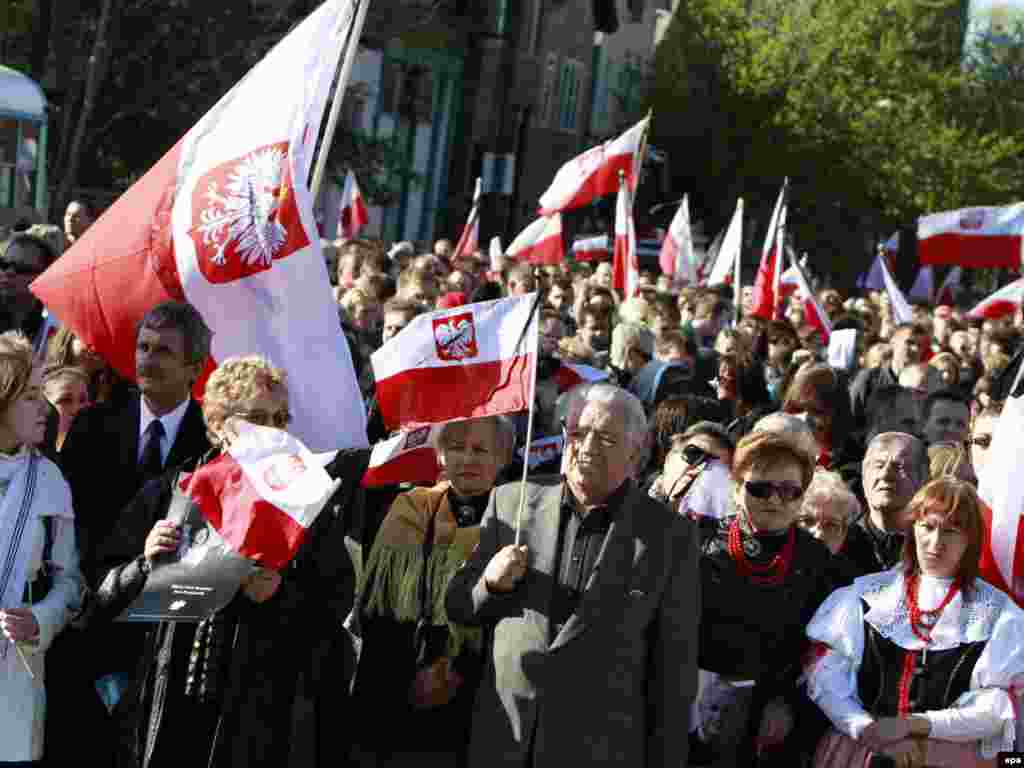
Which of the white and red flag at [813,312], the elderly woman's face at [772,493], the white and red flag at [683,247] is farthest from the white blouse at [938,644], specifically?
the white and red flag at [683,247]

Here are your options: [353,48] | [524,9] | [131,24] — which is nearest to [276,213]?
[353,48]

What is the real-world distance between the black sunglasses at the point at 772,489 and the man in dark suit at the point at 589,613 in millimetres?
467

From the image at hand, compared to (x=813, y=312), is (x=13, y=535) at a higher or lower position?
higher

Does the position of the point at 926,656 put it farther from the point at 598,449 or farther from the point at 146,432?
the point at 146,432

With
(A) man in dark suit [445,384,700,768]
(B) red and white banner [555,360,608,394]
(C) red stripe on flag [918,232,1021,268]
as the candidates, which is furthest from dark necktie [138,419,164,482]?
(C) red stripe on flag [918,232,1021,268]

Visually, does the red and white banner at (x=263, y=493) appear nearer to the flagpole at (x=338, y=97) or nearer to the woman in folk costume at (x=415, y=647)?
the woman in folk costume at (x=415, y=647)

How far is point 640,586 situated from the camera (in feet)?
20.1

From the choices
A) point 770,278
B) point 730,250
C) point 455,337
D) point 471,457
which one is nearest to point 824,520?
point 471,457

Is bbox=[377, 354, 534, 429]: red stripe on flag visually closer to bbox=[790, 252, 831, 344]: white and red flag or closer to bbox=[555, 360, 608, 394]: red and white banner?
bbox=[555, 360, 608, 394]: red and white banner

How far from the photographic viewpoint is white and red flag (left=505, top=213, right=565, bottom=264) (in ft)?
61.2

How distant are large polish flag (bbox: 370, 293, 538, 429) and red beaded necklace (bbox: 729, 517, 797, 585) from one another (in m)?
0.85

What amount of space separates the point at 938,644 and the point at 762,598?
0.63 meters

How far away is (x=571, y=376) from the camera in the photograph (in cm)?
1024

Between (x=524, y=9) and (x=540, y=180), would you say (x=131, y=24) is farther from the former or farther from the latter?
(x=540, y=180)
